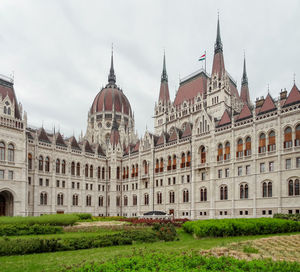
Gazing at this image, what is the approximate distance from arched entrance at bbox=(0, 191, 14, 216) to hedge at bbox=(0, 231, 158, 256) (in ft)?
117

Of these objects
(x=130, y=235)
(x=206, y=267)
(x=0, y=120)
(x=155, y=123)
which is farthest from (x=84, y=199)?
(x=206, y=267)

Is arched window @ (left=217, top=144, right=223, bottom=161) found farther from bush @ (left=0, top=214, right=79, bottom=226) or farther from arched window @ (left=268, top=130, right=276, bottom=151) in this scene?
bush @ (left=0, top=214, right=79, bottom=226)

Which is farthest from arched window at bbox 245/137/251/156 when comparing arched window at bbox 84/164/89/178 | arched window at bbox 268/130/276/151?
arched window at bbox 84/164/89/178

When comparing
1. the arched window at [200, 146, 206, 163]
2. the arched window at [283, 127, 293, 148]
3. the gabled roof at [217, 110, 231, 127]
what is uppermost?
the gabled roof at [217, 110, 231, 127]

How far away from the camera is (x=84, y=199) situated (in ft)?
205

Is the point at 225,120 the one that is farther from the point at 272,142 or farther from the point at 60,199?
the point at 60,199

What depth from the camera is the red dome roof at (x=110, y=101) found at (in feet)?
310

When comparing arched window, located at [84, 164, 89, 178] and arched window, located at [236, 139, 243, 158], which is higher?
arched window, located at [236, 139, 243, 158]

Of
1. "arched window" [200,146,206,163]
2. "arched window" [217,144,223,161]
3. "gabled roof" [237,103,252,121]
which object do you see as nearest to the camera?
"gabled roof" [237,103,252,121]

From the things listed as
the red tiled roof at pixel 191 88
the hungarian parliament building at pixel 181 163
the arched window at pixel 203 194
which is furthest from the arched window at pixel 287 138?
the red tiled roof at pixel 191 88

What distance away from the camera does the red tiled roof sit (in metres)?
73.4

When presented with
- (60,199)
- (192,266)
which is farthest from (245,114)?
(192,266)

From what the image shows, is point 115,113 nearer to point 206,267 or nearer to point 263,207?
point 263,207

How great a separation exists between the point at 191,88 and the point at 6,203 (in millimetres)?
49606
